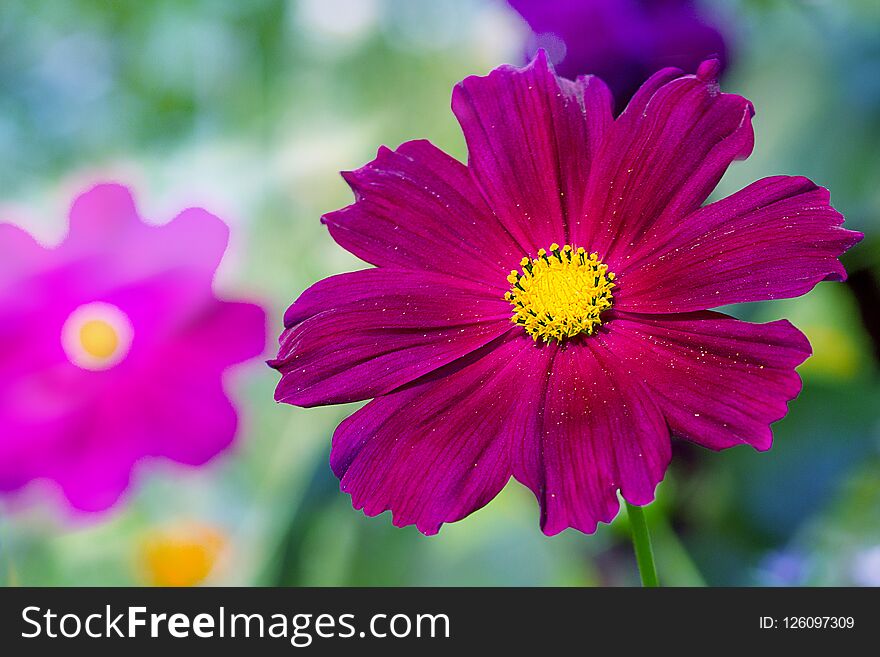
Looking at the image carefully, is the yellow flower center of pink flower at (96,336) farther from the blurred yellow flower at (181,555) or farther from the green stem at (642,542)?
the green stem at (642,542)

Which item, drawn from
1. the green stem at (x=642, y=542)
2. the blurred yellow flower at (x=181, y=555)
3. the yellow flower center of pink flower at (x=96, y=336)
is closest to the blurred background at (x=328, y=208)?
the blurred yellow flower at (x=181, y=555)

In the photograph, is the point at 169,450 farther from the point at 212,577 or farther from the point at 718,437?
the point at 718,437

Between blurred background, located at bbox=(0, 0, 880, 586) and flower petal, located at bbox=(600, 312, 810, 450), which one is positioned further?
blurred background, located at bbox=(0, 0, 880, 586)

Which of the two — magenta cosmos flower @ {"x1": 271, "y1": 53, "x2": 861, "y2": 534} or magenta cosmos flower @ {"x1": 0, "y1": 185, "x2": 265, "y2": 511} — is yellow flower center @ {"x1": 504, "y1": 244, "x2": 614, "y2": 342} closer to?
magenta cosmos flower @ {"x1": 271, "y1": 53, "x2": 861, "y2": 534}

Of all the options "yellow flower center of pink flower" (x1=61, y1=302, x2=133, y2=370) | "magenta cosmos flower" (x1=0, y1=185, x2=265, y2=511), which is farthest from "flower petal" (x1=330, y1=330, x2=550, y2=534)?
"yellow flower center of pink flower" (x1=61, y1=302, x2=133, y2=370)

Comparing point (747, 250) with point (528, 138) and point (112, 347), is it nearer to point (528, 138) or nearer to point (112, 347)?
point (528, 138)

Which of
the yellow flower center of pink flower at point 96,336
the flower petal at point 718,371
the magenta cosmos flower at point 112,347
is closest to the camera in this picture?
the flower petal at point 718,371
